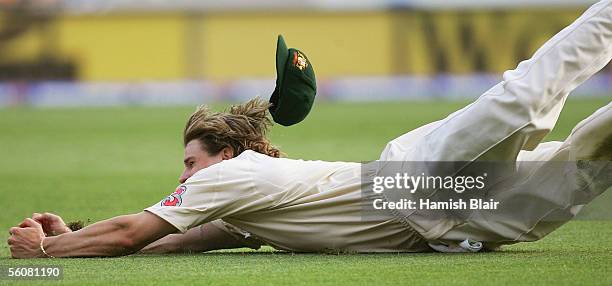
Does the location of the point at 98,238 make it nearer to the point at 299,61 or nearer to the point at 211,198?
the point at 211,198

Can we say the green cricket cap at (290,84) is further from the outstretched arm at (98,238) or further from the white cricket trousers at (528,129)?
the outstretched arm at (98,238)

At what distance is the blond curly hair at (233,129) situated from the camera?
16.4ft

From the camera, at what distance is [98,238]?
4730 millimetres

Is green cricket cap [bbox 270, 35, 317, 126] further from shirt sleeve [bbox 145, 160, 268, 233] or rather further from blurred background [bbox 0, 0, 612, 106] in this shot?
blurred background [bbox 0, 0, 612, 106]

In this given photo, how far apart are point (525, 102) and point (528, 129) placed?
112 mm

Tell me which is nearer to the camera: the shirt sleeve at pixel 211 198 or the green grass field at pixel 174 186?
the green grass field at pixel 174 186

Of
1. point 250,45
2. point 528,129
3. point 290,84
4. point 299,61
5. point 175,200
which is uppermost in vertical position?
A: point 250,45

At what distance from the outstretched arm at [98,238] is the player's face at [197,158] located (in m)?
0.40

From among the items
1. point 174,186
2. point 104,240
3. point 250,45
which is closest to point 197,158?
point 104,240

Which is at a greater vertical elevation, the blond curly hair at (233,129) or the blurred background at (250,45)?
the blurred background at (250,45)

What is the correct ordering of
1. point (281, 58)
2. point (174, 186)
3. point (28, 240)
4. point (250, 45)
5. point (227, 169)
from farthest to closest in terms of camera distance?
point (250, 45), point (174, 186), point (281, 58), point (28, 240), point (227, 169)

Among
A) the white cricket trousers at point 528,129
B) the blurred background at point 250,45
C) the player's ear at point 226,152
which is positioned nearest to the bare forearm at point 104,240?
the player's ear at point 226,152

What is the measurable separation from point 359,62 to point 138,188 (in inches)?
654

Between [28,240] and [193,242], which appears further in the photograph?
[193,242]
